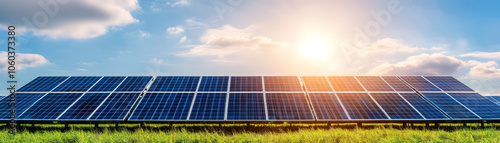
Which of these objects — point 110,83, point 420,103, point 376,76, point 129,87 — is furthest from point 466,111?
point 110,83

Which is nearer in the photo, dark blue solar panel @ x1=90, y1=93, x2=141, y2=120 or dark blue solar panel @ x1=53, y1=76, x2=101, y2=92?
dark blue solar panel @ x1=90, y1=93, x2=141, y2=120

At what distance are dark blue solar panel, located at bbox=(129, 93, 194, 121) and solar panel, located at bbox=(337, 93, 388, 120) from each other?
10671 millimetres

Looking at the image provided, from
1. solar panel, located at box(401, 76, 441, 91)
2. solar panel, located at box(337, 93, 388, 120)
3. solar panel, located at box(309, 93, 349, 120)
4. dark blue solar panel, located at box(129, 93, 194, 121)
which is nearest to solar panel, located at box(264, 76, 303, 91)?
solar panel, located at box(309, 93, 349, 120)

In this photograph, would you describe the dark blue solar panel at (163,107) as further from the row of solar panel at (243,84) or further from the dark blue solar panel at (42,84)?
the dark blue solar panel at (42,84)

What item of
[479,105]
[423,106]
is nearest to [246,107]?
[423,106]

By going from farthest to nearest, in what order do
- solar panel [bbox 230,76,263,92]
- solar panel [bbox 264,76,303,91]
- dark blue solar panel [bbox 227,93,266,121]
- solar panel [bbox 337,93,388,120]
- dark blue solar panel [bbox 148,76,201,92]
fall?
dark blue solar panel [bbox 148,76,201,92], solar panel [bbox 264,76,303,91], solar panel [bbox 230,76,263,92], solar panel [bbox 337,93,388,120], dark blue solar panel [bbox 227,93,266,121]

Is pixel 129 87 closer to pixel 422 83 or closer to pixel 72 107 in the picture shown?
pixel 72 107

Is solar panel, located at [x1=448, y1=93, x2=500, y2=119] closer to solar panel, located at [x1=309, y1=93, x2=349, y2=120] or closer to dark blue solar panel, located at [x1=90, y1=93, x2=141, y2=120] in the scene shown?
solar panel, located at [x1=309, y1=93, x2=349, y2=120]

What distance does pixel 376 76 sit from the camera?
24.2m

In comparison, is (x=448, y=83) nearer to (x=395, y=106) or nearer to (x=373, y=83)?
(x=373, y=83)

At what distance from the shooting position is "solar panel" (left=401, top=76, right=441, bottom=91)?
21.8 metres

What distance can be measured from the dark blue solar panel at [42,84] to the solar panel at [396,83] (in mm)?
27705

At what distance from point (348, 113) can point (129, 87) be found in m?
16.3

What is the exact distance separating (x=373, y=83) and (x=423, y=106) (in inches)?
177
